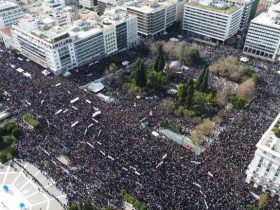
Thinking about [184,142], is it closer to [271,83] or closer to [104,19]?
[271,83]

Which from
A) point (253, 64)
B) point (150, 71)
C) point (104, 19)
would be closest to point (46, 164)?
point (150, 71)

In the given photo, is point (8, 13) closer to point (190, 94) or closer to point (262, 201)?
point (190, 94)

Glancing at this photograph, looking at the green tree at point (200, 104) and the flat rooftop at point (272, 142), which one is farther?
the green tree at point (200, 104)

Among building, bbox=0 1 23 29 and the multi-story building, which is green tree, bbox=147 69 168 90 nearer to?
the multi-story building

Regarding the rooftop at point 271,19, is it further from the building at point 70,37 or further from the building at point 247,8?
the building at point 70,37

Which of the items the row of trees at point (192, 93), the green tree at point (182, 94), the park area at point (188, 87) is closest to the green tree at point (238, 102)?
the park area at point (188, 87)

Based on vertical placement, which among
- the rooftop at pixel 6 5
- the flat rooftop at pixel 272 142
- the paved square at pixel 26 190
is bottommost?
the paved square at pixel 26 190
